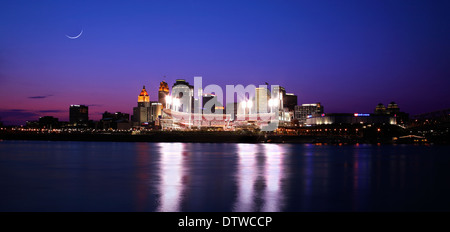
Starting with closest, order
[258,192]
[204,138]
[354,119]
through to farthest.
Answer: [258,192], [204,138], [354,119]

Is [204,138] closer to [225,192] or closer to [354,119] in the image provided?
[354,119]

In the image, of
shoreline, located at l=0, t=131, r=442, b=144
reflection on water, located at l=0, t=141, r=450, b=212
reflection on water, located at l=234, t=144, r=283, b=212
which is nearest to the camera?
reflection on water, located at l=234, t=144, r=283, b=212

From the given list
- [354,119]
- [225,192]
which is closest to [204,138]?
[354,119]

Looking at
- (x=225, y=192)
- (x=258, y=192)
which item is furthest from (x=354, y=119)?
(x=225, y=192)

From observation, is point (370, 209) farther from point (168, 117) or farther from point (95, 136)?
point (168, 117)

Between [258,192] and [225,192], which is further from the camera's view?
[225,192]

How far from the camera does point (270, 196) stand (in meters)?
17.5

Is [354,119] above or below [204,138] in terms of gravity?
above

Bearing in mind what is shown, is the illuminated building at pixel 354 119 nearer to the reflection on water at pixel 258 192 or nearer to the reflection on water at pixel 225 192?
the reflection on water at pixel 225 192

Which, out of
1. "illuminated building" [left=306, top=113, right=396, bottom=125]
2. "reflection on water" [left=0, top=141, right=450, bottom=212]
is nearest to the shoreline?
"illuminated building" [left=306, top=113, right=396, bottom=125]

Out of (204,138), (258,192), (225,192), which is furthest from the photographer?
(204,138)

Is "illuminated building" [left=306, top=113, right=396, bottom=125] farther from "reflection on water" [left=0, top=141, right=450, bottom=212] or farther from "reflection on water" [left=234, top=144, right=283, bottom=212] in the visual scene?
"reflection on water" [left=234, top=144, right=283, bottom=212]

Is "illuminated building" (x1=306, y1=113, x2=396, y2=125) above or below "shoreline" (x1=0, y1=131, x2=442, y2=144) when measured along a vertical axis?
above
